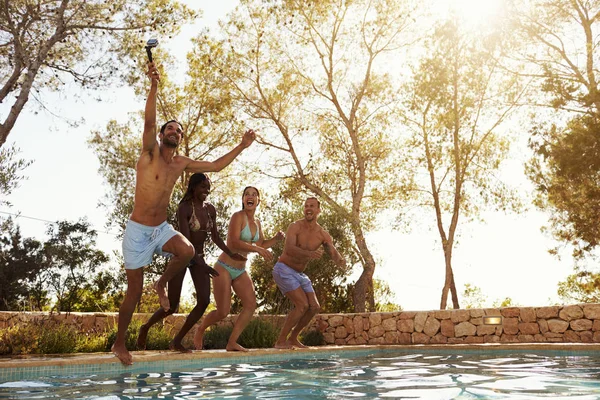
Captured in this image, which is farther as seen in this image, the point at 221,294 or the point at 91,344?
the point at 91,344

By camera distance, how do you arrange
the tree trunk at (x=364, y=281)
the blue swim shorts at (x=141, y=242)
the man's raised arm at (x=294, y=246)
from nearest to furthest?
the blue swim shorts at (x=141, y=242) → the man's raised arm at (x=294, y=246) → the tree trunk at (x=364, y=281)

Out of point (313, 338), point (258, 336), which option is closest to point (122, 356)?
point (258, 336)

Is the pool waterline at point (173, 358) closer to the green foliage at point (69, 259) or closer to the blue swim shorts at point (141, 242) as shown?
the blue swim shorts at point (141, 242)

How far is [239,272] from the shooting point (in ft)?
26.3

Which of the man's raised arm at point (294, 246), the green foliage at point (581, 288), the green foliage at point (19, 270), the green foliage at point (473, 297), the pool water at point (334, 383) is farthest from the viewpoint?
the green foliage at point (473, 297)

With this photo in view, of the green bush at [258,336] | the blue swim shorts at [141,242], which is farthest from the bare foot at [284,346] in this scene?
the blue swim shorts at [141,242]

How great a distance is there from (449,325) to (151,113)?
968 cm

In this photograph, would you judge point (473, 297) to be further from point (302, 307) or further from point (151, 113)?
point (151, 113)

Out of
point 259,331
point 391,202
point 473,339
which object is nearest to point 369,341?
point 473,339

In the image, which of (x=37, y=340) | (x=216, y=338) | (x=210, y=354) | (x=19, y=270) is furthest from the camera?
(x=19, y=270)

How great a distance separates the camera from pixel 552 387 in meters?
5.05

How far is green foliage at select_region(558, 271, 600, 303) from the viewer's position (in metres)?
19.1

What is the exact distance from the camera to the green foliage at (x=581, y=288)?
62.7 ft

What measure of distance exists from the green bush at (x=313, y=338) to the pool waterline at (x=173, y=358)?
257 centimetres
